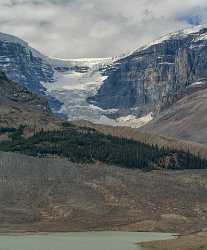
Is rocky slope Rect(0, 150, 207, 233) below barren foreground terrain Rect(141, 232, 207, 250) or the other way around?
below

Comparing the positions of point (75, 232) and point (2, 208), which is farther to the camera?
point (2, 208)

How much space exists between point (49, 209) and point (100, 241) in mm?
43054

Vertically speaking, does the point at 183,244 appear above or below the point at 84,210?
above

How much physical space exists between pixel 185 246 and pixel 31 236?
38135mm

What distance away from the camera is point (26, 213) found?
18188cm

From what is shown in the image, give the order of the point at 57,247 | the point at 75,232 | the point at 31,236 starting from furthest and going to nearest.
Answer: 1. the point at 75,232
2. the point at 31,236
3. the point at 57,247

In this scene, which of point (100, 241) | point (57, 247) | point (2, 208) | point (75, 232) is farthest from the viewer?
point (2, 208)

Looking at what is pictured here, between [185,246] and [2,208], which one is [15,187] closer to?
[2,208]

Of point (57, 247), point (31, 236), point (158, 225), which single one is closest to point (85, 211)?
point (158, 225)

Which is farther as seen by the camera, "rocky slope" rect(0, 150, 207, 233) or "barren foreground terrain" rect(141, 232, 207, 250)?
"rocky slope" rect(0, 150, 207, 233)

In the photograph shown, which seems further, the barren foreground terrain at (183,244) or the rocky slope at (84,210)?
the rocky slope at (84,210)

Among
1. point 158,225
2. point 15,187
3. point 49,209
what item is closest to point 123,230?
point 158,225

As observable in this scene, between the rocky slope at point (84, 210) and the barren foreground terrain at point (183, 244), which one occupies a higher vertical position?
the barren foreground terrain at point (183, 244)

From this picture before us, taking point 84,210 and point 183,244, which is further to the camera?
point 84,210
